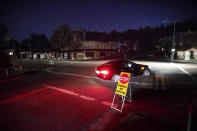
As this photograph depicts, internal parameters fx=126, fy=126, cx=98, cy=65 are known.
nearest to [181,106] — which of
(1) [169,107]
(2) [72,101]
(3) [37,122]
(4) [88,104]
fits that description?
(1) [169,107]

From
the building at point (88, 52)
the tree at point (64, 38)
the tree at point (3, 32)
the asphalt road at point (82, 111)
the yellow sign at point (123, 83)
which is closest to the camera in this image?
the asphalt road at point (82, 111)

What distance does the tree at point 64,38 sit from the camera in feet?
168

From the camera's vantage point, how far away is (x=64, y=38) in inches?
2036

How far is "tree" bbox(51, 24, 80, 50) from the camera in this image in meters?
51.1

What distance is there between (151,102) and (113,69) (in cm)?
434

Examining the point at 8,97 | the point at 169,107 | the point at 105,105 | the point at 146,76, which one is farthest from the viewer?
the point at 146,76

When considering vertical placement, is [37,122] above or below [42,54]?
below

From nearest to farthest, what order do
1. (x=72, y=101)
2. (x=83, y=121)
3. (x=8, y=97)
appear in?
(x=83, y=121)
(x=72, y=101)
(x=8, y=97)

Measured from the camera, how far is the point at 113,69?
9.74 meters

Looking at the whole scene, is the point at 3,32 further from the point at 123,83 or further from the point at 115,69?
the point at 123,83

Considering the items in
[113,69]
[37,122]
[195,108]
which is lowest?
[37,122]

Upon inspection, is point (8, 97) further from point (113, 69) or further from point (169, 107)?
point (169, 107)

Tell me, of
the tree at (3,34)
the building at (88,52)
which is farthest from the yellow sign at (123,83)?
the building at (88,52)

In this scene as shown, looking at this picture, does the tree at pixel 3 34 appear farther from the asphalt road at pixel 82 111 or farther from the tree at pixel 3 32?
the asphalt road at pixel 82 111
